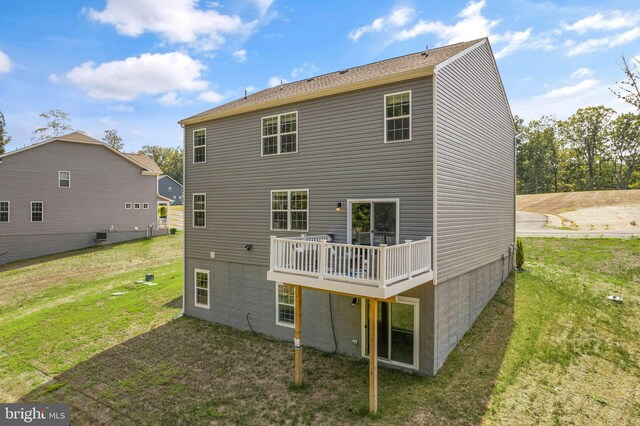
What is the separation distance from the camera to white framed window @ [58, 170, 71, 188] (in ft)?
80.1

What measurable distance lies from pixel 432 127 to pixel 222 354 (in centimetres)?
907

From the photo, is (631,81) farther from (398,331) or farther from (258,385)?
(258,385)

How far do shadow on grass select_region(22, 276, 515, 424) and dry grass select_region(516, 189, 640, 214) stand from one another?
80.4 ft

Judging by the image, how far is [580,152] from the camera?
4850cm

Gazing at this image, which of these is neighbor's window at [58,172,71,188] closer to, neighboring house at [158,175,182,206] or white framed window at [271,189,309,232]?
white framed window at [271,189,309,232]

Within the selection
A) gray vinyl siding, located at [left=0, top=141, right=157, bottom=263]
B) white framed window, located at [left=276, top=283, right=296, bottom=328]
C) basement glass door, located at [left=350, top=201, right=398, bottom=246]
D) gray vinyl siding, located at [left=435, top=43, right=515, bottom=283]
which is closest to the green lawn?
white framed window, located at [left=276, top=283, right=296, bottom=328]

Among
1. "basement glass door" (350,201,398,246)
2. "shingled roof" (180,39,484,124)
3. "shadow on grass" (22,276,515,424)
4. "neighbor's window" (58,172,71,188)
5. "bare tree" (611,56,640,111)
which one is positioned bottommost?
"shadow on grass" (22,276,515,424)

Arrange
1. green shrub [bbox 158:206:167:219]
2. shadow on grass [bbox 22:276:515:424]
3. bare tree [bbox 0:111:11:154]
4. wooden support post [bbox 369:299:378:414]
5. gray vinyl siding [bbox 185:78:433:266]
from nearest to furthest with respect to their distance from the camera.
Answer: wooden support post [bbox 369:299:378:414]
shadow on grass [bbox 22:276:515:424]
gray vinyl siding [bbox 185:78:433:266]
green shrub [bbox 158:206:167:219]
bare tree [bbox 0:111:11:154]

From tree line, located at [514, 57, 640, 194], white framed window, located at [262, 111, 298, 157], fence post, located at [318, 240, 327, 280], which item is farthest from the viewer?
tree line, located at [514, 57, 640, 194]

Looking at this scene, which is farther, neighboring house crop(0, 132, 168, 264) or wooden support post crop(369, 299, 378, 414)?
neighboring house crop(0, 132, 168, 264)

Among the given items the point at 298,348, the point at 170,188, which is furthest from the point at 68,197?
the point at 170,188

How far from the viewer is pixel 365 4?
38.8ft

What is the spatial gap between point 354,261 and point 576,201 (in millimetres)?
33108

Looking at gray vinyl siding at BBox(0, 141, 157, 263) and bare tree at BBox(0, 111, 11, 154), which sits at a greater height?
bare tree at BBox(0, 111, 11, 154)
